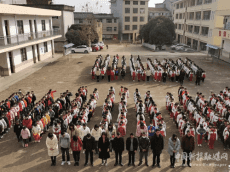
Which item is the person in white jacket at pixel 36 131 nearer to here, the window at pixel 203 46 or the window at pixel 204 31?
the window at pixel 204 31

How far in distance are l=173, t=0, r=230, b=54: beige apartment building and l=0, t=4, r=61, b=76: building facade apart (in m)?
22.8

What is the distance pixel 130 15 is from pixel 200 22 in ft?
77.8

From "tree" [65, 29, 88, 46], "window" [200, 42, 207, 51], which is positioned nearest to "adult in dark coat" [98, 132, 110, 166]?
"tree" [65, 29, 88, 46]

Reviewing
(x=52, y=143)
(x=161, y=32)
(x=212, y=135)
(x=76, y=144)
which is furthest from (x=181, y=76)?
(x=161, y=32)

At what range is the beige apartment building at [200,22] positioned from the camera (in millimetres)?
32375

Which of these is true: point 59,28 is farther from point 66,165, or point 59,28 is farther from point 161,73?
point 66,165

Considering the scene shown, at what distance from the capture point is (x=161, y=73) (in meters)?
18.6

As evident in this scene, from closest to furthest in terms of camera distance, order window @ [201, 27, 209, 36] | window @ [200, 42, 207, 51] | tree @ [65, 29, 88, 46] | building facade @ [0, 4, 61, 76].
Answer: building facade @ [0, 4, 61, 76], tree @ [65, 29, 88, 46], window @ [201, 27, 209, 36], window @ [200, 42, 207, 51]

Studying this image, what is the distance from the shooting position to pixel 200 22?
38.8 m

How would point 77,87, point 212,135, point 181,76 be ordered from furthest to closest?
point 181,76
point 77,87
point 212,135

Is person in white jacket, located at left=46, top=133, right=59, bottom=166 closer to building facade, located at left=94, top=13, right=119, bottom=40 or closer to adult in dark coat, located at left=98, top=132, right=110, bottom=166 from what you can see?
adult in dark coat, located at left=98, top=132, right=110, bottom=166

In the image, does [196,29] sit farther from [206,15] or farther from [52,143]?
[52,143]

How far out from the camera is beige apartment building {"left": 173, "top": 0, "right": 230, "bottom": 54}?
3238 centimetres

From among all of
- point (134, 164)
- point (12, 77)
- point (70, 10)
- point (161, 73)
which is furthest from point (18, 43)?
point (70, 10)
